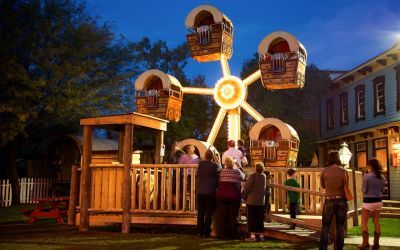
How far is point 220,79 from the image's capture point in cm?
1488

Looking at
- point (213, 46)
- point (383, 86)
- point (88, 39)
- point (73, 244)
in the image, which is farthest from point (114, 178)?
point (383, 86)

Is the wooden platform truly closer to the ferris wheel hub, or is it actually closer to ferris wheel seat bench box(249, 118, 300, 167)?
ferris wheel seat bench box(249, 118, 300, 167)

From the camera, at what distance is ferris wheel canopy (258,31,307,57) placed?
13.2 meters

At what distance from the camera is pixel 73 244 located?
9.31m

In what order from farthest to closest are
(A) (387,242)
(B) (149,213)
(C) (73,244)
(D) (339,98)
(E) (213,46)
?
(D) (339,98) → (E) (213,46) → (B) (149,213) → (A) (387,242) → (C) (73,244)

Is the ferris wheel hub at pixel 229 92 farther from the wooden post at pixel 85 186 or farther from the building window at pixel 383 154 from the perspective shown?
the building window at pixel 383 154

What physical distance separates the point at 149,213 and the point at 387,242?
5123mm

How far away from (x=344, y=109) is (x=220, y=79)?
650 inches

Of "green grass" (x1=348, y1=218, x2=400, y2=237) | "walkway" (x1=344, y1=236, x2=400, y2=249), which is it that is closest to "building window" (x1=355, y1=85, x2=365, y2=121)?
"green grass" (x1=348, y1=218, x2=400, y2=237)

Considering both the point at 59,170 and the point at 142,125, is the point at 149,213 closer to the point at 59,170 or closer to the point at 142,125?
the point at 142,125

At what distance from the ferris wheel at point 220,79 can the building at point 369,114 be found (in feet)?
31.9

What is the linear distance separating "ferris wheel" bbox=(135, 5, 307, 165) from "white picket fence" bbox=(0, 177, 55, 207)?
10711mm

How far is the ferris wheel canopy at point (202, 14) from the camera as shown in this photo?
574 inches

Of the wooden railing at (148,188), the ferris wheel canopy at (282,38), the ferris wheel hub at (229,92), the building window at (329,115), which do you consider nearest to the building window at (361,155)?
the building window at (329,115)
